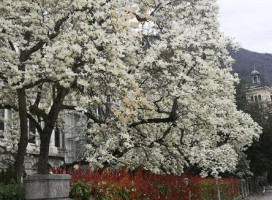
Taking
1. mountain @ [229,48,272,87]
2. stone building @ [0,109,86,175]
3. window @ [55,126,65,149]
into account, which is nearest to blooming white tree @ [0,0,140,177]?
stone building @ [0,109,86,175]

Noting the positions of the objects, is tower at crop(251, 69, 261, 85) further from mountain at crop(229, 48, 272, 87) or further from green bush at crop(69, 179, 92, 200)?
green bush at crop(69, 179, 92, 200)

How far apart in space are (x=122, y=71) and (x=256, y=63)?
145 m

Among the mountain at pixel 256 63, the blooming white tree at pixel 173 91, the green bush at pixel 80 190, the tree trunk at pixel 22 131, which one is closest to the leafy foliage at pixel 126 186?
the green bush at pixel 80 190

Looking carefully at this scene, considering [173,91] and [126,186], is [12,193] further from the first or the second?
[173,91]

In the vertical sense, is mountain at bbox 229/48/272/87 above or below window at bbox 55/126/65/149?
above

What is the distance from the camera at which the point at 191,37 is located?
15828mm

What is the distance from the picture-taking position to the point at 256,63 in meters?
151

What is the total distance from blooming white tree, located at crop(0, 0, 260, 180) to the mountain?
115m

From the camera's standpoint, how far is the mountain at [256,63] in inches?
5313

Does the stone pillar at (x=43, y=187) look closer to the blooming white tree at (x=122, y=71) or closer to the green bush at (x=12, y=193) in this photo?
the green bush at (x=12, y=193)

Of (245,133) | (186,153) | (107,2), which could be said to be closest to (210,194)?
(245,133)

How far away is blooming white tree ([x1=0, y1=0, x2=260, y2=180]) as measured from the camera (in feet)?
41.2

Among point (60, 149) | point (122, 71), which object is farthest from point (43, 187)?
point (60, 149)

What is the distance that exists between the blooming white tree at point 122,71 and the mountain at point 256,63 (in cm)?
11461
